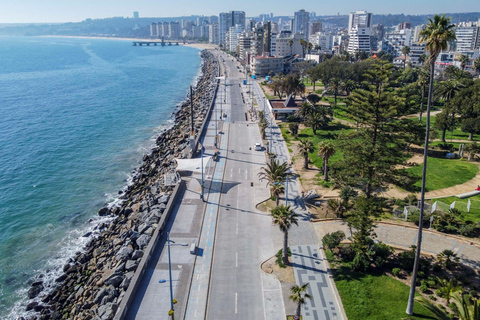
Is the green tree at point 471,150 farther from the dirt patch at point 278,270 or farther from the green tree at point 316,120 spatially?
the dirt patch at point 278,270

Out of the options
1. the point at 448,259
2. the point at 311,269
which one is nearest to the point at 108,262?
the point at 311,269

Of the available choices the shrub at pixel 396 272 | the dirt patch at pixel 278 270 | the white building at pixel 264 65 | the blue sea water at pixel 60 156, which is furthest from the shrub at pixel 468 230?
Answer: the white building at pixel 264 65

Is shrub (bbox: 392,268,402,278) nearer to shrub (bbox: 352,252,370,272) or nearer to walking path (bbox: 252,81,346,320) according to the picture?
shrub (bbox: 352,252,370,272)

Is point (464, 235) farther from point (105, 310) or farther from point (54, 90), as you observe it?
point (54, 90)

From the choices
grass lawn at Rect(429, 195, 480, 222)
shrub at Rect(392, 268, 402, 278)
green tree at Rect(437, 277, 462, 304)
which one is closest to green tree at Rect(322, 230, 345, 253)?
shrub at Rect(392, 268, 402, 278)

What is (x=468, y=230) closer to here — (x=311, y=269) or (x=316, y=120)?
(x=311, y=269)

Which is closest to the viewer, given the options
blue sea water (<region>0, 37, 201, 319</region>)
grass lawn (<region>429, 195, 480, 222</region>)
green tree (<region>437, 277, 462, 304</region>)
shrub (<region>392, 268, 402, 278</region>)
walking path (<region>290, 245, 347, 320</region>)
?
green tree (<region>437, 277, 462, 304</region>)
